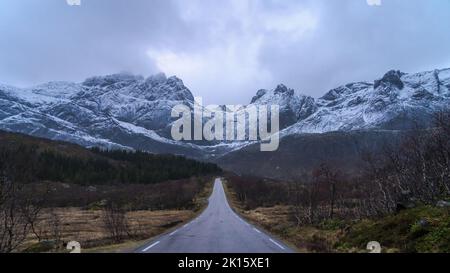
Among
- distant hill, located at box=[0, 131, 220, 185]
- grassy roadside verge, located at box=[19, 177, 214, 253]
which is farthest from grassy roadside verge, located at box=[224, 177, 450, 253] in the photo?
distant hill, located at box=[0, 131, 220, 185]

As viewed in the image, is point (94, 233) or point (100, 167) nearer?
point (94, 233)

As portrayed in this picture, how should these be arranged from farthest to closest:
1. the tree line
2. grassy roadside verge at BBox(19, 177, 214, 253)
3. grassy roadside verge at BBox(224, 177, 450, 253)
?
the tree line → grassy roadside verge at BBox(19, 177, 214, 253) → grassy roadside verge at BBox(224, 177, 450, 253)

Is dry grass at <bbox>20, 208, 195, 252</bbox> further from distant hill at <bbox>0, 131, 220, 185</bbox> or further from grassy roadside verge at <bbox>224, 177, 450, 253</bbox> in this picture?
distant hill at <bbox>0, 131, 220, 185</bbox>

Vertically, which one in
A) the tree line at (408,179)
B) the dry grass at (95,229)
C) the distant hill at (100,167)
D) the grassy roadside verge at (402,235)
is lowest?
the dry grass at (95,229)

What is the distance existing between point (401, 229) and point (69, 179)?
126m

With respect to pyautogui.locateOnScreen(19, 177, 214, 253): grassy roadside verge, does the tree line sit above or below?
above

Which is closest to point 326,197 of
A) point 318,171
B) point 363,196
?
point 363,196

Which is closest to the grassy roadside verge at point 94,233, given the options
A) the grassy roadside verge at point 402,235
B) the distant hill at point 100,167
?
the grassy roadside verge at point 402,235

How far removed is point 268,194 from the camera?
99875 mm

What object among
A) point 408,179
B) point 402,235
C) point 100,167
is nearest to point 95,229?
point 408,179

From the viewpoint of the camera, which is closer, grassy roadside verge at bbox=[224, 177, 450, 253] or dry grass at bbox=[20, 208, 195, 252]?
grassy roadside verge at bbox=[224, 177, 450, 253]

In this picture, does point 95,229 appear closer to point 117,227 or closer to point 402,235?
point 117,227

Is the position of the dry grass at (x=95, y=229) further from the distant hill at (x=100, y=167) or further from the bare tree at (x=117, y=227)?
the distant hill at (x=100, y=167)

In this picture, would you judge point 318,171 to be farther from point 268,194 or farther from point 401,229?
point 268,194
